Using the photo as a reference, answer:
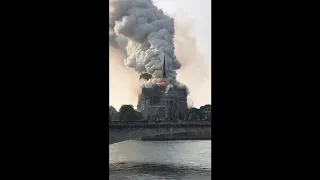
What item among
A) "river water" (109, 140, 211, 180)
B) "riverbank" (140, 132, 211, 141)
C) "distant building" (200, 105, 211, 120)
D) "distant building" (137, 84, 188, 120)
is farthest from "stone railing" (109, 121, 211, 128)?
"distant building" (137, 84, 188, 120)

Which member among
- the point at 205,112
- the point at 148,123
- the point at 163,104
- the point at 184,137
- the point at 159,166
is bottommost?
the point at 159,166

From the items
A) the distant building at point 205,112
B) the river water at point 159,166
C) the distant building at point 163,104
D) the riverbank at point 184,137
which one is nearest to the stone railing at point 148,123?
the river water at point 159,166

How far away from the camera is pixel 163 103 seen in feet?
167

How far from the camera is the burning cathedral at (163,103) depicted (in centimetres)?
5000

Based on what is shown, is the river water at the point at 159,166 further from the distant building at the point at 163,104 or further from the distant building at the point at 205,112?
the distant building at the point at 163,104

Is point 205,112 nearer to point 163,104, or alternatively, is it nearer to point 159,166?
point 163,104

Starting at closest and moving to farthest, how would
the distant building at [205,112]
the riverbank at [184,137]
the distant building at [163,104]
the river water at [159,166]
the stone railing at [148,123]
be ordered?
the stone railing at [148,123] → the river water at [159,166] → the riverbank at [184,137] → the distant building at [205,112] → the distant building at [163,104]

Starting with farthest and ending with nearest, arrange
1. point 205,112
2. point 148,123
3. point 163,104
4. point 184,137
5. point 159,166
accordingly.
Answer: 1. point 163,104
2. point 205,112
3. point 184,137
4. point 159,166
5. point 148,123

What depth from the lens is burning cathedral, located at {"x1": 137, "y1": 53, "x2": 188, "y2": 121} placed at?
50.0m

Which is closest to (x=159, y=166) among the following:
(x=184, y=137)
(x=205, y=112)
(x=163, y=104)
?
(x=184, y=137)

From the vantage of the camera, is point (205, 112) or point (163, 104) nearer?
point (205, 112)
